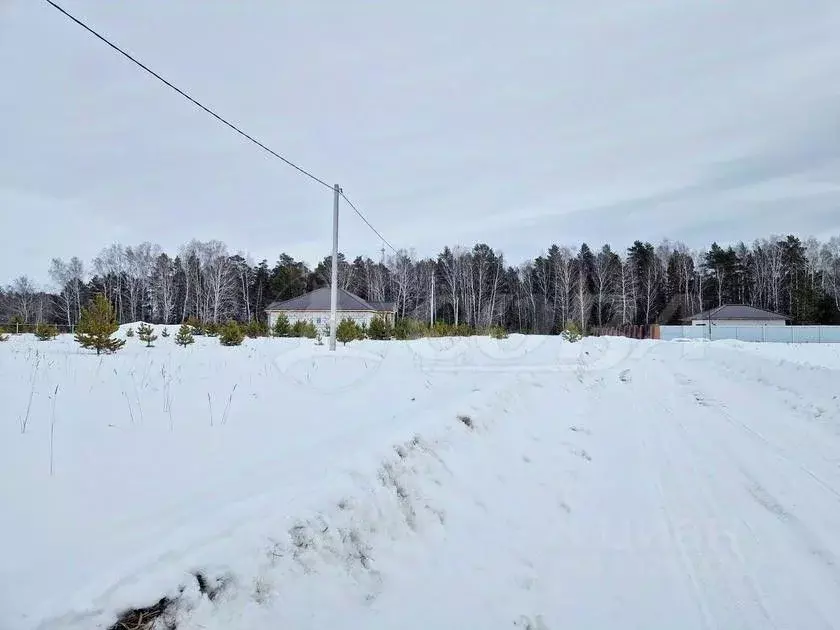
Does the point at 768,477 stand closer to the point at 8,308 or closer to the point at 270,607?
the point at 270,607

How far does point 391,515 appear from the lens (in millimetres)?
3336

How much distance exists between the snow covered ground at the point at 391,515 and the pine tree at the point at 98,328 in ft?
22.2

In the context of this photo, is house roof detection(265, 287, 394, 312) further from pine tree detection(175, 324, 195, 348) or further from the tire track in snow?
the tire track in snow

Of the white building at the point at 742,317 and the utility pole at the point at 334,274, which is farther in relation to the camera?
the white building at the point at 742,317

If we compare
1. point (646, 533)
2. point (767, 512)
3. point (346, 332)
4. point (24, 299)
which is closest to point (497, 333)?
point (346, 332)

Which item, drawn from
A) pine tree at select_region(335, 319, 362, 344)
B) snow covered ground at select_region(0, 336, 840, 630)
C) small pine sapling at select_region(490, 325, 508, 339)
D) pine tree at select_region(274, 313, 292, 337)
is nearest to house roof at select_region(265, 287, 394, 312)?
small pine sapling at select_region(490, 325, 508, 339)

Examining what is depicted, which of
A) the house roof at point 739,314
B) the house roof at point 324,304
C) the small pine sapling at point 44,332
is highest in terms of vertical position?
the house roof at point 324,304

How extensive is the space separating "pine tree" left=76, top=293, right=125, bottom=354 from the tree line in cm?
3941

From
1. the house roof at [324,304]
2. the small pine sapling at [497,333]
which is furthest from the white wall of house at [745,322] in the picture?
the house roof at [324,304]

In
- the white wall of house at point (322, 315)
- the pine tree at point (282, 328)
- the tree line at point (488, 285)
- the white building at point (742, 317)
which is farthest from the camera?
the tree line at point (488, 285)

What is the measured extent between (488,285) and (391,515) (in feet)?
186

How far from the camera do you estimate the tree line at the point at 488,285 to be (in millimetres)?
53906

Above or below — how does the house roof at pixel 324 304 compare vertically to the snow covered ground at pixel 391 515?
above

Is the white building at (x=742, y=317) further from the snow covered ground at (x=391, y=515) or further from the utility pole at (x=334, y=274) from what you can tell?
the snow covered ground at (x=391, y=515)
